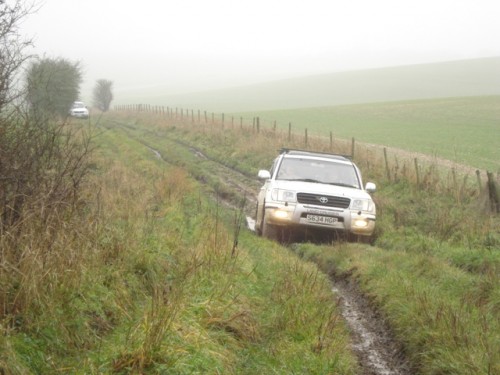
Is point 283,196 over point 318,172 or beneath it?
beneath

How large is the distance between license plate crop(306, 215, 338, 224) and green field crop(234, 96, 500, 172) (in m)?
13.5

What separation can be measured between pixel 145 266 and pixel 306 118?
49.1 m

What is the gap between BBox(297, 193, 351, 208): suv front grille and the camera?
34.0ft

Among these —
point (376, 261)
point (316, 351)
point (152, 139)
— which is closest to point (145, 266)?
point (316, 351)

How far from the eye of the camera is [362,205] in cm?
1042

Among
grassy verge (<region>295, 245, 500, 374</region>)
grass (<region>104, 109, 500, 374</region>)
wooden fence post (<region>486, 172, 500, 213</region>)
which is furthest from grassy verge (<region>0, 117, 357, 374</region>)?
wooden fence post (<region>486, 172, 500, 213</region>)

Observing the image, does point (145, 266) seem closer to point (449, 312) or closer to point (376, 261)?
point (449, 312)

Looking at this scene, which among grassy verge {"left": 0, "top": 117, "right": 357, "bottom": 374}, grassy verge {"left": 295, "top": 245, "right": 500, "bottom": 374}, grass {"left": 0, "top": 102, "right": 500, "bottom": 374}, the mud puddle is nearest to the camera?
grassy verge {"left": 0, "top": 117, "right": 357, "bottom": 374}

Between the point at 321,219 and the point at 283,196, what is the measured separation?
0.82 metres

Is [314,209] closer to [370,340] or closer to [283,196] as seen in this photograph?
[283,196]

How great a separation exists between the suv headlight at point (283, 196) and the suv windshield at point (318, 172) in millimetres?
903

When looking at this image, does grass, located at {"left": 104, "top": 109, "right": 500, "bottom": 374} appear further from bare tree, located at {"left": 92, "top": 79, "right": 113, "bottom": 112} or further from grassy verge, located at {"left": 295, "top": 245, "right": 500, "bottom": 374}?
bare tree, located at {"left": 92, "top": 79, "right": 113, "bottom": 112}

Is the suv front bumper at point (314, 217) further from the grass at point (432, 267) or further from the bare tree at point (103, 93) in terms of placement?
the bare tree at point (103, 93)

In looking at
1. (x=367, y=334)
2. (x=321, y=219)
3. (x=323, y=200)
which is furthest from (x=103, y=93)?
(x=367, y=334)
